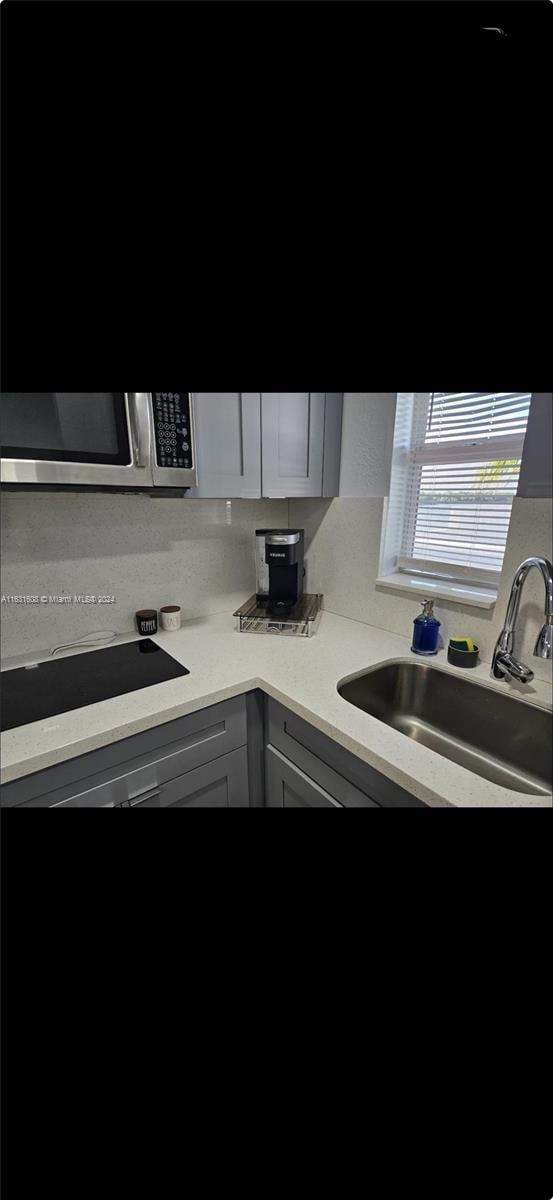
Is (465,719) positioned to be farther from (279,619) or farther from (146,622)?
(146,622)

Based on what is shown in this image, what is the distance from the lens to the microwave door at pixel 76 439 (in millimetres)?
664

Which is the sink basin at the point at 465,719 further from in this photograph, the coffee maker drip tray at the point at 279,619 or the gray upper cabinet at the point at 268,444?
the gray upper cabinet at the point at 268,444

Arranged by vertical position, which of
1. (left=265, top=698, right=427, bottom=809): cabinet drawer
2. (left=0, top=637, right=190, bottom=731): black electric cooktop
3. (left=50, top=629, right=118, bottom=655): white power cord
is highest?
(left=50, top=629, right=118, bottom=655): white power cord

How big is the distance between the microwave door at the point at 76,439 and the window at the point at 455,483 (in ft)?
2.32

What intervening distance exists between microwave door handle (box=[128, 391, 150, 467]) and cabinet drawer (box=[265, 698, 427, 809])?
0.62m

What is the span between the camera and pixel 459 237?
41cm

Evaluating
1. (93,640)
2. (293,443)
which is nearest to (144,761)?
(93,640)

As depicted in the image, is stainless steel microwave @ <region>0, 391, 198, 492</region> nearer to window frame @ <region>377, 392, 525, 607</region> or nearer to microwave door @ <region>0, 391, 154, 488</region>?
microwave door @ <region>0, 391, 154, 488</region>

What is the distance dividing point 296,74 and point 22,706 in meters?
1.02

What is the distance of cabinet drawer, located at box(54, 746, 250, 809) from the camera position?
0.79 m

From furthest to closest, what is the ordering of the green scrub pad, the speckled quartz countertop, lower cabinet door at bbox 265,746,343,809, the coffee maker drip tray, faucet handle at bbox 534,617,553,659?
the coffee maker drip tray < the green scrub pad < lower cabinet door at bbox 265,746,343,809 < faucet handle at bbox 534,617,553,659 < the speckled quartz countertop

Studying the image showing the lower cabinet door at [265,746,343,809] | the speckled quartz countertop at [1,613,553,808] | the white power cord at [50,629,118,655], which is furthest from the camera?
the white power cord at [50,629,118,655]

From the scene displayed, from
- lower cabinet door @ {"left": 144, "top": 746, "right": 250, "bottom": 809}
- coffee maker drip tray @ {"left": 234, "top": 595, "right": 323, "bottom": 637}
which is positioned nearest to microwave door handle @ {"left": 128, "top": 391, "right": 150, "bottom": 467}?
coffee maker drip tray @ {"left": 234, "top": 595, "right": 323, "bottom": 637}
